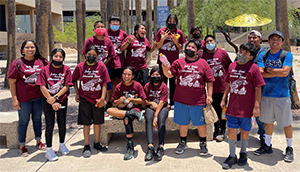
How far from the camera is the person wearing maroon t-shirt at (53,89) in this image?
15.3ft

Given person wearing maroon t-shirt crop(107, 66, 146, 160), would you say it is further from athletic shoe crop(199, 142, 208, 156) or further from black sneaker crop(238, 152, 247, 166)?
black sneaker crop(238, 152, 247, 166)

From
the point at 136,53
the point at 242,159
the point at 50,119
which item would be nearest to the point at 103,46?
the point at 136,53

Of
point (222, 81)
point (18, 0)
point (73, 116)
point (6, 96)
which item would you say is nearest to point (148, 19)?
point (6, 96)

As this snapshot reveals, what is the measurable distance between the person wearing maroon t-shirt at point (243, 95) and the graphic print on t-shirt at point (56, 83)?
2.73 m

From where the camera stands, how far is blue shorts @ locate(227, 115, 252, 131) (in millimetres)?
4281

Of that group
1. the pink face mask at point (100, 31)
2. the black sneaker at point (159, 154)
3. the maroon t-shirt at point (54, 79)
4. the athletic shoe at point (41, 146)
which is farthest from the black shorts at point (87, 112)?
the pink face mask at point (100, 31)

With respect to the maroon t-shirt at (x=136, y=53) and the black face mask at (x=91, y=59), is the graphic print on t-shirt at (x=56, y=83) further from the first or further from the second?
the maroon t-shirt at (x=136, y=53)

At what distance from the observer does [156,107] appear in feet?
16.4

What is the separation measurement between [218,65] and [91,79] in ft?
7.54

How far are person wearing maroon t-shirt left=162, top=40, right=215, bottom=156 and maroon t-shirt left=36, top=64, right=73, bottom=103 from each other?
1695 millimetres

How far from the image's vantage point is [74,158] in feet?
15.6

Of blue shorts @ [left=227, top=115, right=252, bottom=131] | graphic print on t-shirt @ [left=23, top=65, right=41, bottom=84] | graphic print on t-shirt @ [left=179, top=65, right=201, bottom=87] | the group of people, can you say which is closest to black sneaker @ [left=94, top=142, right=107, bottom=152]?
the group of people

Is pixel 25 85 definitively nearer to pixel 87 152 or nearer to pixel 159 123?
pixel 87 152

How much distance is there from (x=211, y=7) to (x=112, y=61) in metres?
11.6
